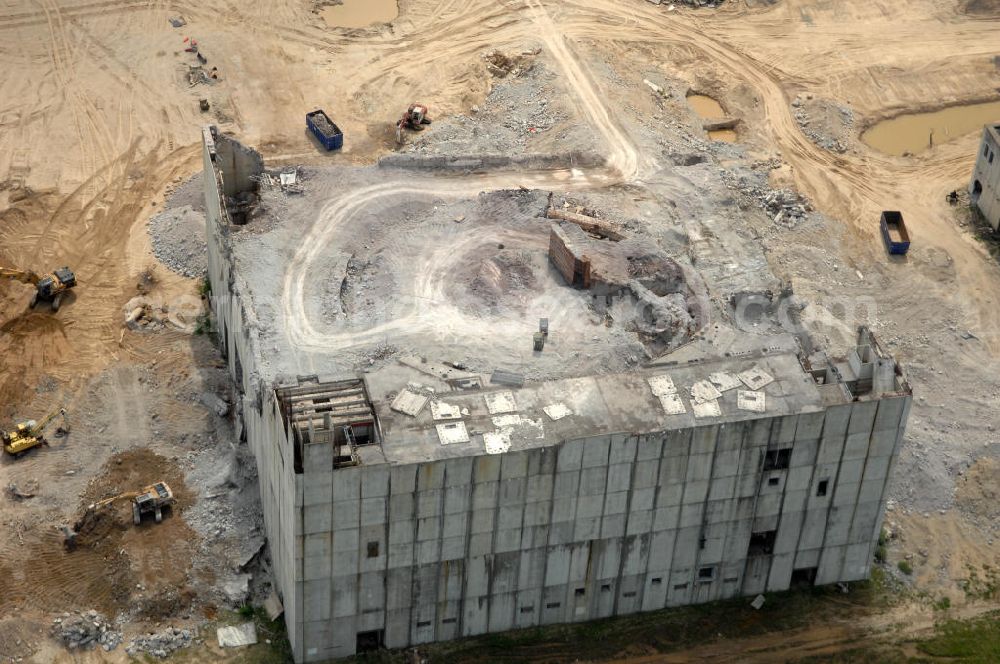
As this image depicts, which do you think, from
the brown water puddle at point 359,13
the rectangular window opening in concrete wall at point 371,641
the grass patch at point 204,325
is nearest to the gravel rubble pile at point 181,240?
the grass patch at point 204,325

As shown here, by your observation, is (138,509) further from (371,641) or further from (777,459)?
(777,459)

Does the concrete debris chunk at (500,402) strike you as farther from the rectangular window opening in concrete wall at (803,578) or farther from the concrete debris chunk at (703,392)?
the rectangular window opening in concrete wall at (803,578)

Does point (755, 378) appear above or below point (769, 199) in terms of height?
above

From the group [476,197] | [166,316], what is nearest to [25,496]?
[166,316]

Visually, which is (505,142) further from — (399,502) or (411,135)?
(399,502)

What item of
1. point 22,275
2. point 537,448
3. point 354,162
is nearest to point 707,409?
point 537,448
